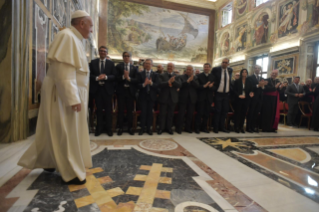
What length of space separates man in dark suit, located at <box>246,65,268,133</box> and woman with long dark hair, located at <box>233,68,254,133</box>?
131mm

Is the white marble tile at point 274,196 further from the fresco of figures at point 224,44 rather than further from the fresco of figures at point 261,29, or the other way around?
the fresco of figures at point 224,44

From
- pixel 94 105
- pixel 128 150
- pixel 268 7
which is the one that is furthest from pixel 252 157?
pixel 268 7

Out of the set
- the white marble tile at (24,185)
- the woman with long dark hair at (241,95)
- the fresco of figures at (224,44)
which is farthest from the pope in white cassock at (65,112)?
the fresco of figures at (224,44)

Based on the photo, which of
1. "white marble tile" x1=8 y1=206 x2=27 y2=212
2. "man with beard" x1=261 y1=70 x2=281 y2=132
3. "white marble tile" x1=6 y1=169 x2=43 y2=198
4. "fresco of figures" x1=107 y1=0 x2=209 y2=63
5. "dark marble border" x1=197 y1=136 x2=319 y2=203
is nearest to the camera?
"white marble tile" x1=8 y1=206 x2=27 y2=212

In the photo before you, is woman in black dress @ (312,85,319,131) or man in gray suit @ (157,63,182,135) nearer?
man in gray suit @ (157,63,182,135)

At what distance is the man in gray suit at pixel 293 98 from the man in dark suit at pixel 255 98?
2593 millimetres

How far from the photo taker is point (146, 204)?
160 cm

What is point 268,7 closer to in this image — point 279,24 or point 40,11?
point 279,24

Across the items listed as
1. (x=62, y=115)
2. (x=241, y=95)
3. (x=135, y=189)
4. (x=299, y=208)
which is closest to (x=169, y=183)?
(x=135, y=189)

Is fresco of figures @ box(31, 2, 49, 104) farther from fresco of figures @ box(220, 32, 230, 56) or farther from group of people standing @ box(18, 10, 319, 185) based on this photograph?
fresco of figures @ box(220, 32, 230, 56)

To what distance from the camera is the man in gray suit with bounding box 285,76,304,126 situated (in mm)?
7020

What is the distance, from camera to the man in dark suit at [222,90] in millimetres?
5066

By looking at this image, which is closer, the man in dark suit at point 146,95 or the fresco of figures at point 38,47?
the fresco of figures at point 38,47

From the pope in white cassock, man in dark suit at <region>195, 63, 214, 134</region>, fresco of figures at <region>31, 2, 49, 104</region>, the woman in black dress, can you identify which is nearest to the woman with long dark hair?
man in dark suit at <region>195, 63, 214, 134</region>
